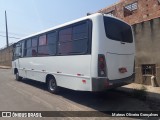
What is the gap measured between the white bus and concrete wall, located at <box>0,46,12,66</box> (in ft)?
95.1

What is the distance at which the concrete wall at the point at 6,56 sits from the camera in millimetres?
37544

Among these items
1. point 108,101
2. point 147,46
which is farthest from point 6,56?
point 108,101

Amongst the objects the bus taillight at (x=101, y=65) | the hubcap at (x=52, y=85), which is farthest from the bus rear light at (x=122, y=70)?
the hubcap at (x=52, y=85)

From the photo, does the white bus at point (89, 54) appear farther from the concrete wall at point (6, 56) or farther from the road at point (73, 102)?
the concrete wall at point (6, 56)

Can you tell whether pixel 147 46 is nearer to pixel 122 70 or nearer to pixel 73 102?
pixel 122 70

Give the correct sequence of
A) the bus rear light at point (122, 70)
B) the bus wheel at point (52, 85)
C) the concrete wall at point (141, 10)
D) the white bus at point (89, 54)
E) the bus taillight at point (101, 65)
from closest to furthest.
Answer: the bus taillight at point (101, 65)
the white bus at point (89, 54)
the bus rear light at point (122, 70)
the bus wheel at point (52, 85)
the concrete wall at point (141, 10)

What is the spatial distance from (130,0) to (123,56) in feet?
46.7

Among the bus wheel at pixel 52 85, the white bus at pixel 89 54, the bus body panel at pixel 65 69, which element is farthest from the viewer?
the bus wheel at pixel 52 85

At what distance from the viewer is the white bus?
23.2 ft

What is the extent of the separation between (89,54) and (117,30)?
162cm

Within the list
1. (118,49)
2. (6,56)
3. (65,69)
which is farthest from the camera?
(6,56)

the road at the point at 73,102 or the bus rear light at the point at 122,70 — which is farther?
the bus rear light at the point at 122,70

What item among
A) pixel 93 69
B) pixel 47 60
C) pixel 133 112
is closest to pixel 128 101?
pixel 133 112

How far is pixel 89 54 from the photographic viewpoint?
721cm
